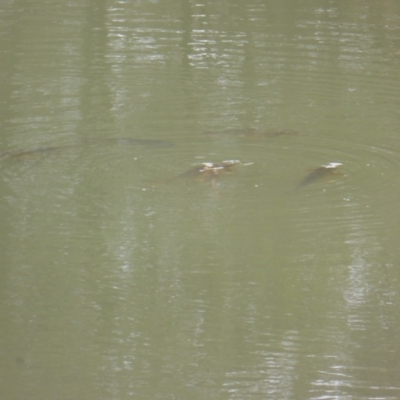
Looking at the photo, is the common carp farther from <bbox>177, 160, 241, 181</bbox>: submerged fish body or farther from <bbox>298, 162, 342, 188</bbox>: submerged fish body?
<bbox>298, 162, 342, 188</bbox>: submerged fish body

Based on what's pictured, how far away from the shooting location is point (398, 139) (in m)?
5.52

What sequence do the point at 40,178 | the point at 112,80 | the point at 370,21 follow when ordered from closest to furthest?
the point at 40,178
the point at 112,80
the point at 370,21

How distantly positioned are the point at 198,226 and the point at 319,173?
0.94 m

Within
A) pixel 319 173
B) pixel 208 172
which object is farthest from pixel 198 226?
pixel 319 173

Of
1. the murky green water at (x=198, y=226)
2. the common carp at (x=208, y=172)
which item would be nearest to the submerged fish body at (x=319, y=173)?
the murky green water at (x=198, y=226)

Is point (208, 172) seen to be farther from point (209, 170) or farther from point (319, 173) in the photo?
point (319, 173)

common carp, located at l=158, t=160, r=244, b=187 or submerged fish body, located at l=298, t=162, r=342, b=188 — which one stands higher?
common carp, located at l=158, t=160, r=244, b=187

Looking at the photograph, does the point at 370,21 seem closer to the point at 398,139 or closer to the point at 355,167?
the point at 398,139

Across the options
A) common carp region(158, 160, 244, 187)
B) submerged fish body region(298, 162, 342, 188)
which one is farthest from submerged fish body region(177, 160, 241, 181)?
submerged fish body region(298, 162, 342, 188)

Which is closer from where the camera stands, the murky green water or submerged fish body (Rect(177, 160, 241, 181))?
the murky green water

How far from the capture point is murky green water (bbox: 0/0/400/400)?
3.28 metres

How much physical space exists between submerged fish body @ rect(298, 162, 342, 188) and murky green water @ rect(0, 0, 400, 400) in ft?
0.22

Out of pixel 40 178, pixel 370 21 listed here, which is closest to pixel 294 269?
pixel 40 178

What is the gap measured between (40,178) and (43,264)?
954 millimetres
